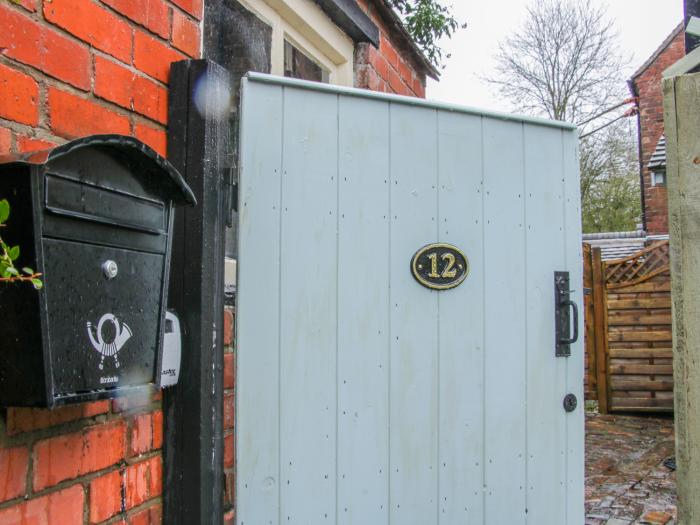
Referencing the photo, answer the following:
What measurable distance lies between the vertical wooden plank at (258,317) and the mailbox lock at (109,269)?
635mm

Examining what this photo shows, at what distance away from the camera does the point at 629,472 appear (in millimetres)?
4855

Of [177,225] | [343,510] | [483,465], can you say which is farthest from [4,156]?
[483,465]

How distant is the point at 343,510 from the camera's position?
202cm

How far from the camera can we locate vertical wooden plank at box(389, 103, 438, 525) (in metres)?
2.10

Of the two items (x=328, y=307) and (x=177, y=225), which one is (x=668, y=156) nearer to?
(x=328, y=307)

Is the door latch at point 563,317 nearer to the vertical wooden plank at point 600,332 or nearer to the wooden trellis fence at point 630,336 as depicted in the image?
the wooden trellis fence at point 630,336

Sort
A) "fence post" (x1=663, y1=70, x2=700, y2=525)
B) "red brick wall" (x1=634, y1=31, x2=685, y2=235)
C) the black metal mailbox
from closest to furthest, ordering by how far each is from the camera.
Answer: the black metal mailbox
"fence post" (x1=663, y1=70, x2=700, y2=525)
"red brick wall" (x1=634, y1=31, x2=685, y2=235)

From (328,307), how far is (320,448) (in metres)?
0.43

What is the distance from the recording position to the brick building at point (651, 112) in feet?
46.5

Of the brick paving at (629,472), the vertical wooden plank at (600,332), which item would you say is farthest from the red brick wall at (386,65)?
the vertical wooden plank at (600,332)

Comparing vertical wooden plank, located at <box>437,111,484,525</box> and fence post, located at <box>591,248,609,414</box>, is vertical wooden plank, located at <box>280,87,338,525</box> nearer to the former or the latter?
vertical wooden plank, located at <box>437,111,484,525</box>

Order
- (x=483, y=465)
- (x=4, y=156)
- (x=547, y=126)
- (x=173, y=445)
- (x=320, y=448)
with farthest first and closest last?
(x=547, y=126), (x=483, y=465), (x=320, y=448), (x=173, y=445), (x=4, y=156)

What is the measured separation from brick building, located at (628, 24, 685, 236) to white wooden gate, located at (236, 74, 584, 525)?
43.1 ft

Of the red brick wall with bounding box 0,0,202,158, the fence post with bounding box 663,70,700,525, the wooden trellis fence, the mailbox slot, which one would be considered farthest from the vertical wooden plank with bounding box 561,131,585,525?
the wooden trellis fence
